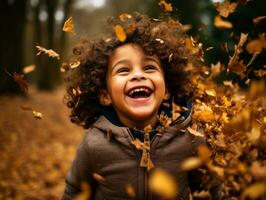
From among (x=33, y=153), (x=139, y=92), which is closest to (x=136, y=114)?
(x=139, y=92)

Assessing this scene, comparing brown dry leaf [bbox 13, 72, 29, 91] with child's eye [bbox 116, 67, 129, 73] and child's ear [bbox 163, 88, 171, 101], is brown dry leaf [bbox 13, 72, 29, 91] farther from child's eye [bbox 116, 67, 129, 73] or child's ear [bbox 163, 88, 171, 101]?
child's ear [bbox 163, 88, 171, 101]

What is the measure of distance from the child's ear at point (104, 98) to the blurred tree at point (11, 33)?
10.0 meters

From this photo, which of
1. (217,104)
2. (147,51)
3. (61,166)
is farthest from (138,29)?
(61,166)

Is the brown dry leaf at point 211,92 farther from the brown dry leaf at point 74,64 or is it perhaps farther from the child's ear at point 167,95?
the brown dry leaf at point 74,64

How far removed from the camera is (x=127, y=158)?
2.22 m

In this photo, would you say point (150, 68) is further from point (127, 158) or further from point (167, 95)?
point (127, 158)

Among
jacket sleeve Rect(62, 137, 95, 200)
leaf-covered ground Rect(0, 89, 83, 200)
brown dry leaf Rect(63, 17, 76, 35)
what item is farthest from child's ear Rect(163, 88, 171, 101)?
leaf-covered ground Rect(0, 89, 83, 200)

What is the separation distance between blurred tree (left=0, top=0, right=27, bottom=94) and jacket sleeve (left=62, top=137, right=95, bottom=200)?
10.2m

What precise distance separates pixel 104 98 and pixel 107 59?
27 cm

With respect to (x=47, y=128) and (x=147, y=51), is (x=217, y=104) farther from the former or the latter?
(x=47, y=128)

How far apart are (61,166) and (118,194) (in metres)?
2.98

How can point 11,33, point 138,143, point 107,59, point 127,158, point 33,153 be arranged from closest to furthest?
point 138,143 < point 127,158 < point 107,59 < point 33,153 < point 11,33

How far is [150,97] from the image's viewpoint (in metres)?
2.27

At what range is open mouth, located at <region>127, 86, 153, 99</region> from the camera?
7.36 feet
